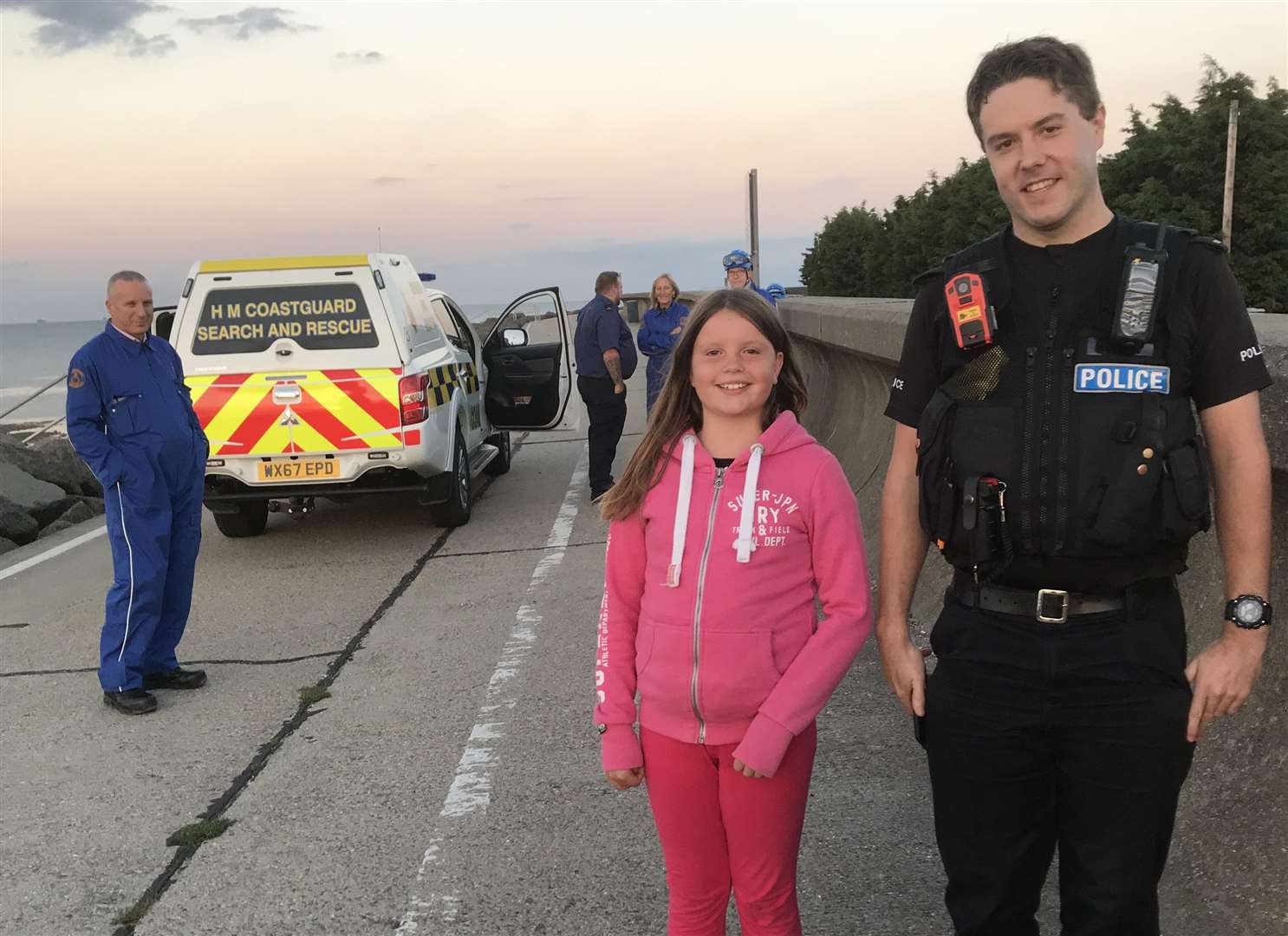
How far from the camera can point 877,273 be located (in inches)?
2623

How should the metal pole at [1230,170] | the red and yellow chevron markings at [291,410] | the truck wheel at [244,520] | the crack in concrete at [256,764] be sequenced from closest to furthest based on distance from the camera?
the crack in concrete at [256,764] < the red and yellow chevron markings at [291,410] < the truck wheel at [244,520] < the metal pole at [1230,170]

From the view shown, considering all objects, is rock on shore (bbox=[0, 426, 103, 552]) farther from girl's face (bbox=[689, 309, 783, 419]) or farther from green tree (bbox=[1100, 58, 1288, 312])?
green tree (bbox=[1100, 58, 1288, 312])

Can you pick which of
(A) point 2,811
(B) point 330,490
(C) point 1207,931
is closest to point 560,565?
(B) point 330,490

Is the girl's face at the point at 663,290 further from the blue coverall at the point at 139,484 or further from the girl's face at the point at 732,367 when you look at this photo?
the girl's face at the point at 732,367

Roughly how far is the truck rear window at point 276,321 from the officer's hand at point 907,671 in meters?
6.67

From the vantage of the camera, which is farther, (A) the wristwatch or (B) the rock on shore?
(B) the rock on shore

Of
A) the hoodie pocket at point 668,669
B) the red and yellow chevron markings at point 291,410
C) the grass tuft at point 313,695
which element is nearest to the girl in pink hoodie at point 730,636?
the hoodie pocket at point 668,669

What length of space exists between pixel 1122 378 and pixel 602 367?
8533mm

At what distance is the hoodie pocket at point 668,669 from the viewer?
2.56 metres

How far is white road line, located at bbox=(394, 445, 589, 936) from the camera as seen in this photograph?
137 inches

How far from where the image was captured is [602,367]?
416 inches

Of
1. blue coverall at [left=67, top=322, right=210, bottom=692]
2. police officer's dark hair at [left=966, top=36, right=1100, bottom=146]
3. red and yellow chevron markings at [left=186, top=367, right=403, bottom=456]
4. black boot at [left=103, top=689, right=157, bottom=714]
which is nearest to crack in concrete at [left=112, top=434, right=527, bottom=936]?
black boot at [left=103, top=689, right=157, bottom=714]

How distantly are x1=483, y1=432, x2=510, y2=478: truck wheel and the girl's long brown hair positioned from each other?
356 inches

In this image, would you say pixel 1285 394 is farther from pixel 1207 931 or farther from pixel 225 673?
pixel 225 673
